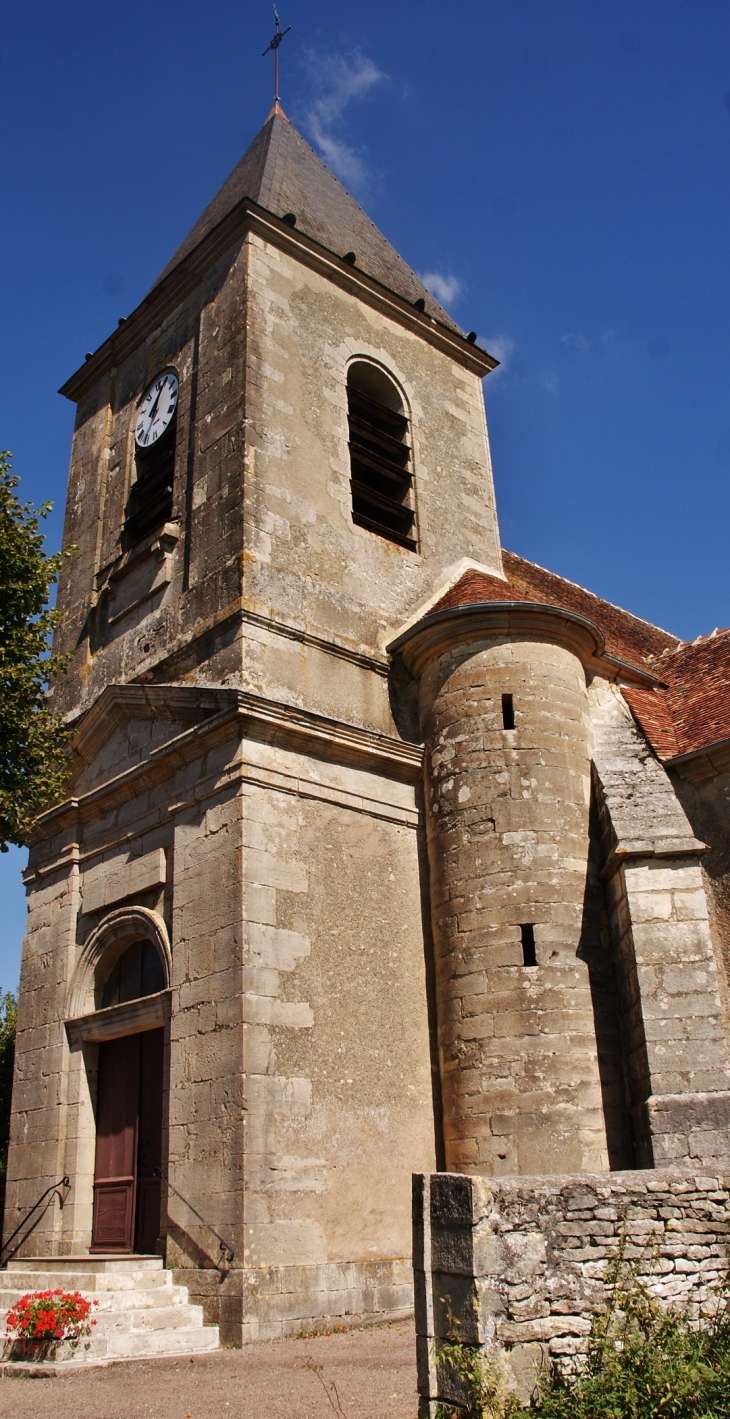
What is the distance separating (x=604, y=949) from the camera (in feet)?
31.9

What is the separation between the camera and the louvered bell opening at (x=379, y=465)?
12398 mm

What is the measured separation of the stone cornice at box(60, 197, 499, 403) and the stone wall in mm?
10729

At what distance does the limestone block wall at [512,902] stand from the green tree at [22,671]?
12.2 ft

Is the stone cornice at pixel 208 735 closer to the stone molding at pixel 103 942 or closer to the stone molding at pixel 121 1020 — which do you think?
the stone molding at pixel 103 942

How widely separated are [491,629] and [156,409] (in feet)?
17.6

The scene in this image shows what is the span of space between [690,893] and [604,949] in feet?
3.11

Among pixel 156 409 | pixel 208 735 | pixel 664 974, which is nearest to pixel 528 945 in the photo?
pixel 664 974

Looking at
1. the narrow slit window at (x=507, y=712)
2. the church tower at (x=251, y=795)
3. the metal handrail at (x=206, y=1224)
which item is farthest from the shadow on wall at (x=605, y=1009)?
the metal handrail at (x=206, y=1224)

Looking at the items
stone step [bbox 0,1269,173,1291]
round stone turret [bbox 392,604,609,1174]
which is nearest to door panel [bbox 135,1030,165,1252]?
stone step [bbox 0,1269,173,1291]

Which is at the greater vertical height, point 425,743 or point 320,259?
point 320,259

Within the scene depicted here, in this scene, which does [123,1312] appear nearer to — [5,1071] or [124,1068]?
[124,1068]

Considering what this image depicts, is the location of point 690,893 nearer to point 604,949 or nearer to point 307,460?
point 604,949

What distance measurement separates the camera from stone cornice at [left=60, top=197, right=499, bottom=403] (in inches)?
490

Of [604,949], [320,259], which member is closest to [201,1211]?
[604,949]
